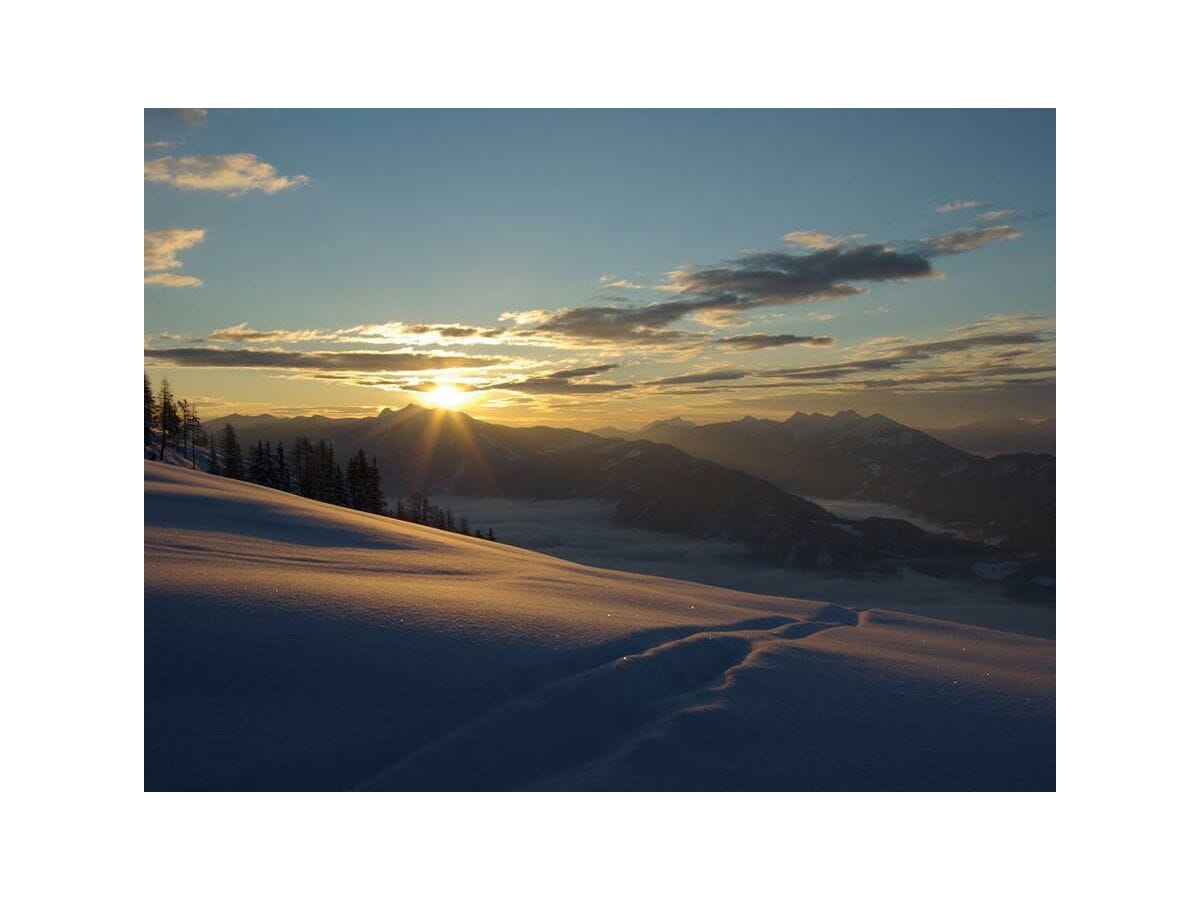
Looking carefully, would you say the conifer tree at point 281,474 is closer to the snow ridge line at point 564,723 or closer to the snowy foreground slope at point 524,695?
the snowy foreground slope at point 524,695

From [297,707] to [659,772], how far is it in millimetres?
4339

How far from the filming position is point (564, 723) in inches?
321

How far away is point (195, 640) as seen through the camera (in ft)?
28.9

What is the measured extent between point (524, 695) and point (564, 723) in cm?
68

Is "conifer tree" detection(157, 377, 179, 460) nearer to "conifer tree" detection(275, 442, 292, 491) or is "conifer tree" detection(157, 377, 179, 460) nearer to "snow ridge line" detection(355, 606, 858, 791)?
"conifer tree" detection(275, 442, 292, 491)

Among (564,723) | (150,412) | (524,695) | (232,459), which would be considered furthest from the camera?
(232,459)

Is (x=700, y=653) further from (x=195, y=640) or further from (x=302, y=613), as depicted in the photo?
(x=195, y=640)

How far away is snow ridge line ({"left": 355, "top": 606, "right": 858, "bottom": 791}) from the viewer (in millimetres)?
7500

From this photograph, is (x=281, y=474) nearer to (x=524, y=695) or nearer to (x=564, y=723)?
(x=524, y=695)

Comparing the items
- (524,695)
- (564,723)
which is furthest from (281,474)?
(564,723)

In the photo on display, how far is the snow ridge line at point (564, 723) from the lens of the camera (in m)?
7.50

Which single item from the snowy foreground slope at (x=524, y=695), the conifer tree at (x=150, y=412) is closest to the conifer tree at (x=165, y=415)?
the conifer tree at (x=150, y=412)

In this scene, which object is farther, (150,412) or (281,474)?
(281,474)
